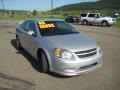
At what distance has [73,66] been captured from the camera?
5.56 metres

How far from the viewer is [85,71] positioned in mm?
5758

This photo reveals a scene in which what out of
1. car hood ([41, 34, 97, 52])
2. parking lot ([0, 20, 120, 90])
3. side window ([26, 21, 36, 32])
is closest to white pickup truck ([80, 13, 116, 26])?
parking lot ([0, 20, 120, 90])

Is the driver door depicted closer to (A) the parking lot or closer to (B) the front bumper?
(A) the parking lot

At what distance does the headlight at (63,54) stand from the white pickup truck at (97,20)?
69.7 feet

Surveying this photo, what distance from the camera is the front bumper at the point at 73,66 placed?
5.56 metres

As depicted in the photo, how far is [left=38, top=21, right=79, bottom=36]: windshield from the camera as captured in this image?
700 cm

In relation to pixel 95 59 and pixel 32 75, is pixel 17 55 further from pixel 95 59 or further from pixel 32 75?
pixel 95 59

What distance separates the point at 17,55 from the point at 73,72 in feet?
13.0

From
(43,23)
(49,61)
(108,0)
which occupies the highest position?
(108,0)

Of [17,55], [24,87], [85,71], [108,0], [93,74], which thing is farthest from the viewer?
[108,0]

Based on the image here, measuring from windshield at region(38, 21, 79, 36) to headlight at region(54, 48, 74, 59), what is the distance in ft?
4.10

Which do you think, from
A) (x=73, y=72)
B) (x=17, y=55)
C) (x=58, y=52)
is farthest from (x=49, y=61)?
(x=17, y=55)

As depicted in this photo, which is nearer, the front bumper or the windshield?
the front bumper

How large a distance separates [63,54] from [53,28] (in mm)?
1761
